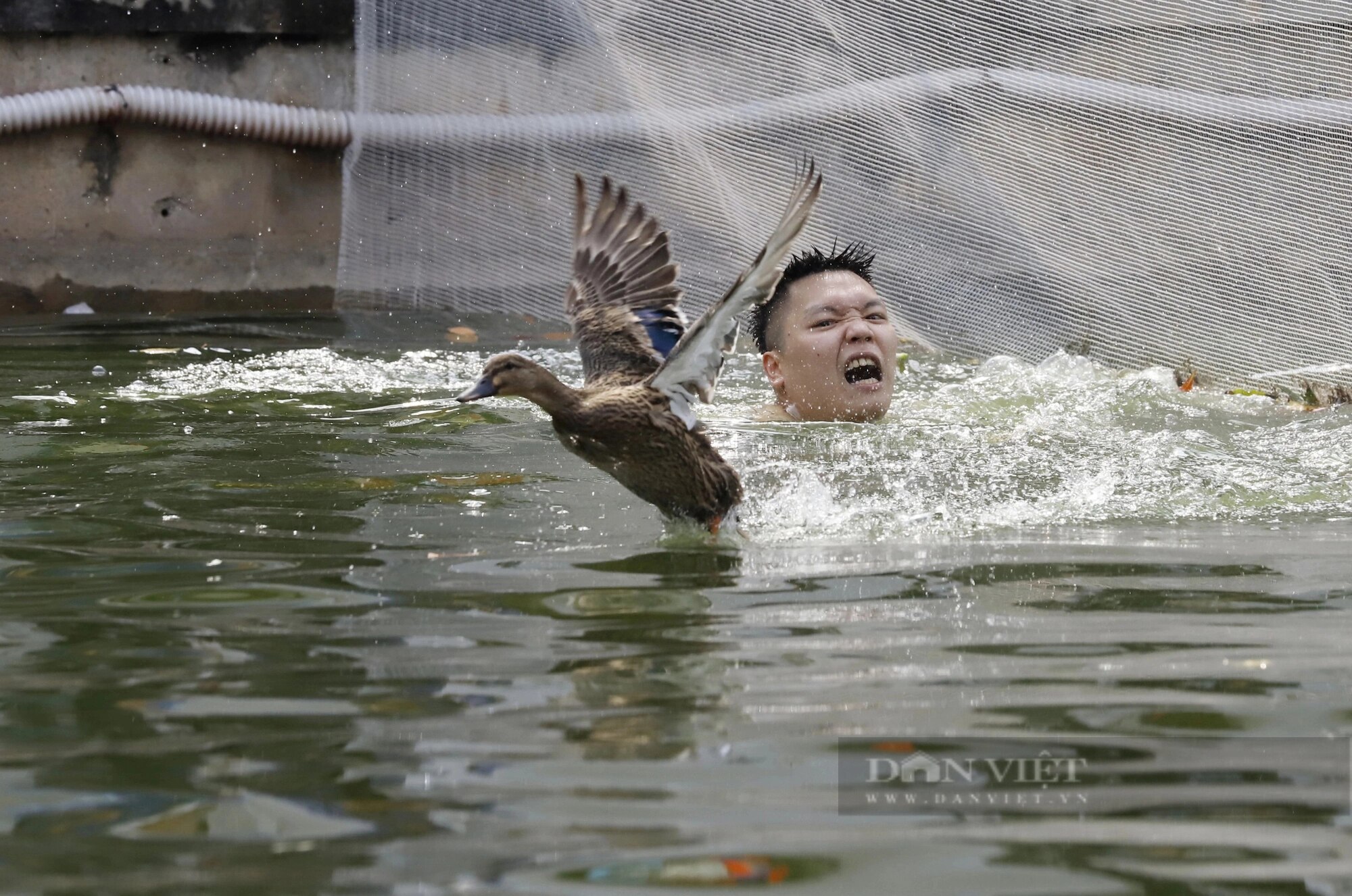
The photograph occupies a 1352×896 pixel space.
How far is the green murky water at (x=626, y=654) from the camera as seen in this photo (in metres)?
2.01

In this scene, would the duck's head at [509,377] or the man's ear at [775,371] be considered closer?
the duck's head at [509,377]

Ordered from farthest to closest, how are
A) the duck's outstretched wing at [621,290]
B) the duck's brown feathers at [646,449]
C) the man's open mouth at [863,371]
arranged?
the man's open mouth at [863,371] < the duck's outstretched wing at [621,290] < the duck's brown feathers at [646,449]

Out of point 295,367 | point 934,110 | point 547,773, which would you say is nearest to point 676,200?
point 934,110

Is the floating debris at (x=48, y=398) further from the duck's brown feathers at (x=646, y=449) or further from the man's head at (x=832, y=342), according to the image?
the man's head at (x=832, y=342)

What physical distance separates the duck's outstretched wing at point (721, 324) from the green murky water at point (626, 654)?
0.40 m

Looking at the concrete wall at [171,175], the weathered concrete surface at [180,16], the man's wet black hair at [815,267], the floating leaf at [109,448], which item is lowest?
the floating leaf at [109,448]

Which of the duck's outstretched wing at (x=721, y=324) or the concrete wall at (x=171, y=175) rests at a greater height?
the concrete wall at (x=171, y=175)

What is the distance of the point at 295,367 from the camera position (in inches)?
289

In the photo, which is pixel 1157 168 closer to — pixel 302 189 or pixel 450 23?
pixel 450 23

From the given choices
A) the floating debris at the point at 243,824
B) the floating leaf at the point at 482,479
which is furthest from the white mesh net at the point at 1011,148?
the floating debris at the point at 243,824

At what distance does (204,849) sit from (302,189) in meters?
8.23

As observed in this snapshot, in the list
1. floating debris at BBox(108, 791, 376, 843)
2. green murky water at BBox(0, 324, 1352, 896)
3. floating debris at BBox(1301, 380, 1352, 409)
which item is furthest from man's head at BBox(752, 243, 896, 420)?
floating debris at BBox(108, 791, 376, 843)

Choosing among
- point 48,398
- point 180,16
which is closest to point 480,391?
point 48,398

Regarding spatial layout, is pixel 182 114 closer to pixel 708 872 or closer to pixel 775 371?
pixel 775 371
